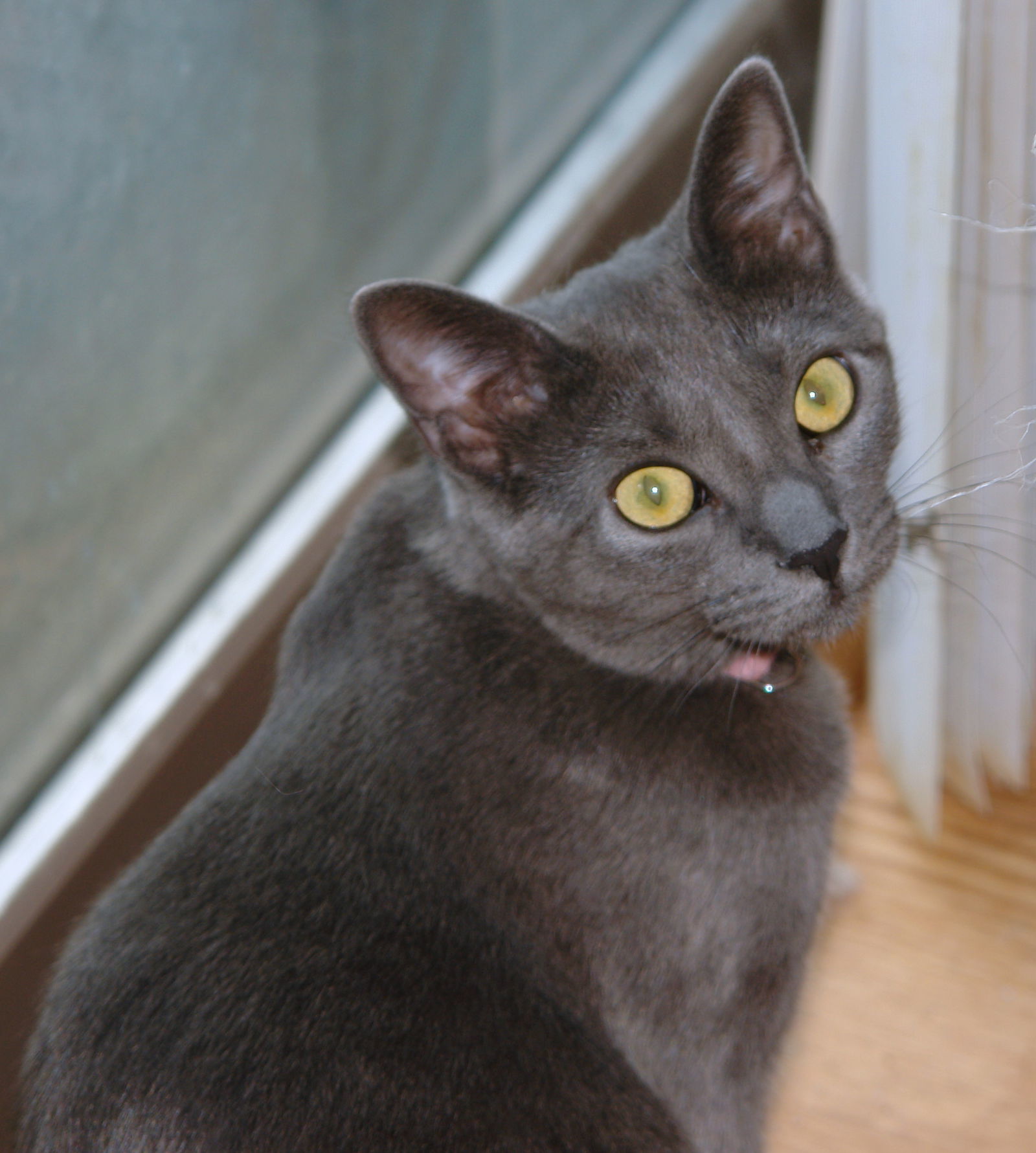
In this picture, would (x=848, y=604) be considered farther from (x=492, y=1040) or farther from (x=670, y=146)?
(x=670, y=146)

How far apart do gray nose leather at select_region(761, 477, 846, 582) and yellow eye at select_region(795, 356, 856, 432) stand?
0.07 m

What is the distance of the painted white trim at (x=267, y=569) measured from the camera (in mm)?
1239

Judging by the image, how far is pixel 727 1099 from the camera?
978mm

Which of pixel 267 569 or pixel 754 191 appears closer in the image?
pixel 754 191

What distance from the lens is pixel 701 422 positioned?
88cm

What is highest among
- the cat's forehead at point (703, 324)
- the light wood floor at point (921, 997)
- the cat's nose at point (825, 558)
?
the cat's forehead at point (703, 324)

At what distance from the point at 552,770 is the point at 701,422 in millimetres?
284

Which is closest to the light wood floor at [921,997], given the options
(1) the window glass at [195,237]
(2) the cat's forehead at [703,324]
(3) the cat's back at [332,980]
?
(3) the cat's back at [332,980]

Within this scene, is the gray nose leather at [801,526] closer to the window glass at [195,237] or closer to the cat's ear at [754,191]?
the cat's ear at [754,191]

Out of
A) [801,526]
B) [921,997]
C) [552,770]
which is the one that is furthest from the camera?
[921,997]

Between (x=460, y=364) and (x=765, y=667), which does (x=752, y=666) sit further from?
(x=460, y=364)

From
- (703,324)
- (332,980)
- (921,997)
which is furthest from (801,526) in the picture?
(921,997)

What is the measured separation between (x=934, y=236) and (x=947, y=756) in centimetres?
62

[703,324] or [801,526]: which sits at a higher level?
[703,324]
